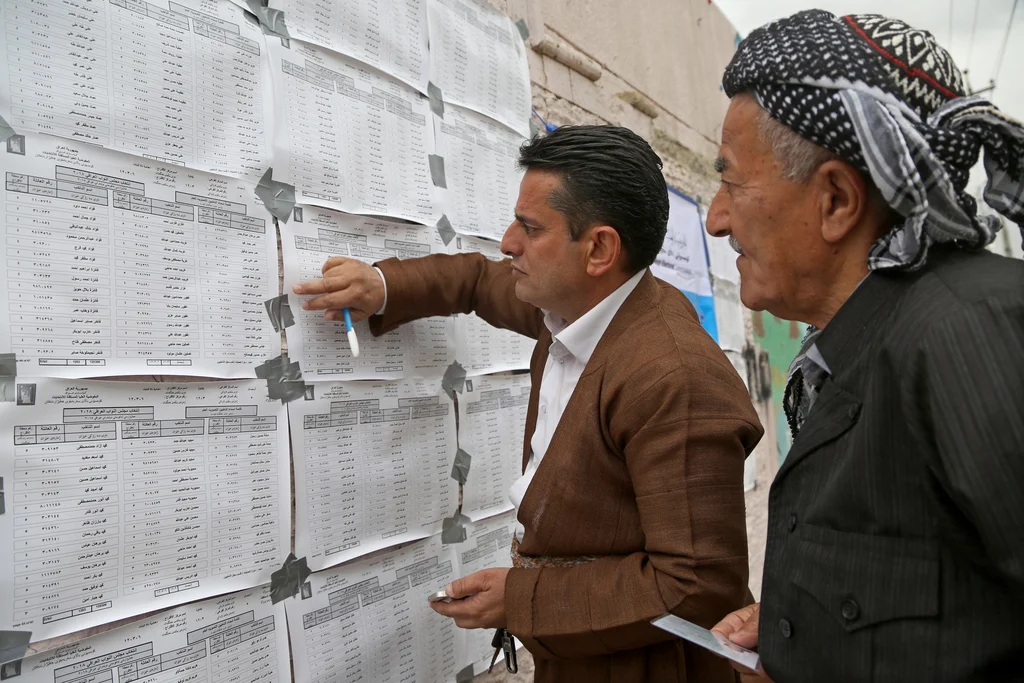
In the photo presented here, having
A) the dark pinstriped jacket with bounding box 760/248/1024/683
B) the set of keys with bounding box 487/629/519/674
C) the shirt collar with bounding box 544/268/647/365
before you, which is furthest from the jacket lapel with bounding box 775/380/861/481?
the set of keys with bounding box 487/629/519/674

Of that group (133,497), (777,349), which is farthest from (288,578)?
(777,349)

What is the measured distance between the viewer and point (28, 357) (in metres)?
0.88

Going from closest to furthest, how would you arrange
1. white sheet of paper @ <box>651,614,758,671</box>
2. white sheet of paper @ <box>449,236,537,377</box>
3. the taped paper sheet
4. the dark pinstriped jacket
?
the dark pinstriped jacket, white sheet of paper @ <box>651,614,758,671</box>, white sheet of paper @ <box>449,236,537,377</box>, the taped paper sheet

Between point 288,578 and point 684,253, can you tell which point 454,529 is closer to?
point 288,578

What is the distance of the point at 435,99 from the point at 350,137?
0.35 m

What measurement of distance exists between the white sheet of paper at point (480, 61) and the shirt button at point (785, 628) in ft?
4.75

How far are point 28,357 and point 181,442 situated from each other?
0.25 m

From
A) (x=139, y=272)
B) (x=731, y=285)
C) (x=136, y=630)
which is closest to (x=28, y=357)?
(x=139, y=272)

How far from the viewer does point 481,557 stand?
1.66 meters

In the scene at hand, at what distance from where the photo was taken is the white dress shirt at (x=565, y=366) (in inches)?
48.8

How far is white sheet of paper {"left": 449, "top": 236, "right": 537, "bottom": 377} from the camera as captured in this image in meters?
1.67

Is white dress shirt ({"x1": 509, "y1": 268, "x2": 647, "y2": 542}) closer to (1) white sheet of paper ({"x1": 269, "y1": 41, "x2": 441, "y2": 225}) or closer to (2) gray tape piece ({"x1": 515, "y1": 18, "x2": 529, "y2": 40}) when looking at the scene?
(1) white sheet of paper ({"x1": 269, "y1": 41, "x2": 441, "y2": 225})

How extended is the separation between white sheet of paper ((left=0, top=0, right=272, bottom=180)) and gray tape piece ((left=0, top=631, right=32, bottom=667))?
0.70 meters

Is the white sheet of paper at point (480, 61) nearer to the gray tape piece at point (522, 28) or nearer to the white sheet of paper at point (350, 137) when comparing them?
the gray tape piece at point (522, 28)
